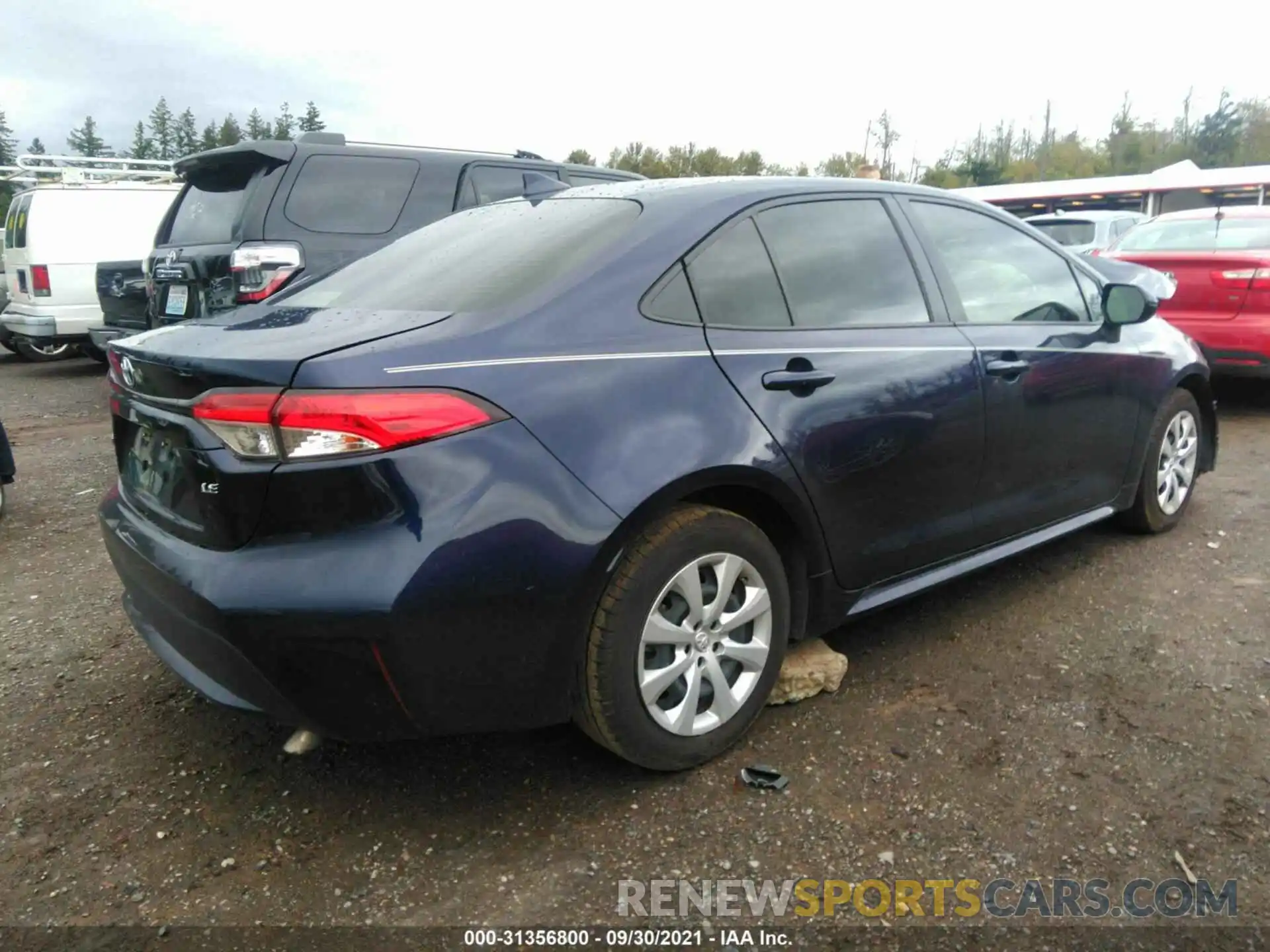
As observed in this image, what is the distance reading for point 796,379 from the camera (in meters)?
2.71

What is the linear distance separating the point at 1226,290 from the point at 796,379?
5.29 metres

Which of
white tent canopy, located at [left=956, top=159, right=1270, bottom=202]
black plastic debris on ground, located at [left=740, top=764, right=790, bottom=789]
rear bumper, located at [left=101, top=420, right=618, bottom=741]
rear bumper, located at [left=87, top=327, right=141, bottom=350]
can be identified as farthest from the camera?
white tent canopy, located at [left=956, top=159, right=1270, bottom=202]

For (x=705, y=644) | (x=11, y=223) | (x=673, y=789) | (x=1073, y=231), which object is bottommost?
(x=673, y=789)

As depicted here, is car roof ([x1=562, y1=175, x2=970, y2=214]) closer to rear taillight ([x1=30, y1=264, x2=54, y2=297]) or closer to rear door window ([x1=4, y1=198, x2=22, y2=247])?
rear taillight ([x1=30, y1=264, x2=54, y2=297])

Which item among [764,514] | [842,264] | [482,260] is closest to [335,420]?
[482,260]

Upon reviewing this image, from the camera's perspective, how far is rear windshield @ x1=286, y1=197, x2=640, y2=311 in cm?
251

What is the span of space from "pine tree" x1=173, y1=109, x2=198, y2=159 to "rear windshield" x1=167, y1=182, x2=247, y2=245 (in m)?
77.9

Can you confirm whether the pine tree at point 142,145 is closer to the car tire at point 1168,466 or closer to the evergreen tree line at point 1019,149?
the evergreen tree line at point 1019,149

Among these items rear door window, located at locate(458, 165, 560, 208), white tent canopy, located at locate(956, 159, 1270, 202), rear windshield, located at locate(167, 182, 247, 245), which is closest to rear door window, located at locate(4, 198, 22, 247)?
rear windshield, located at locate(167, 182, 247, 245)

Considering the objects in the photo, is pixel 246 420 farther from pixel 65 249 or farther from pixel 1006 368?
pixel 65 249

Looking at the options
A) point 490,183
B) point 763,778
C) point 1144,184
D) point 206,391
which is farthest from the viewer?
point 1144,184

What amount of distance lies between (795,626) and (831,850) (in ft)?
2.35

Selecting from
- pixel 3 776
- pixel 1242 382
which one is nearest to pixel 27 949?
pixel 3 776

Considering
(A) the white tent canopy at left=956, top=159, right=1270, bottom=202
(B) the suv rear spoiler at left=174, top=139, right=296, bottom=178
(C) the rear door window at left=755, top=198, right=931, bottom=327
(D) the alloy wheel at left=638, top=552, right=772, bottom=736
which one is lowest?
(D) the alloy wheel at left=638, top=552, right=772, bottom=736
